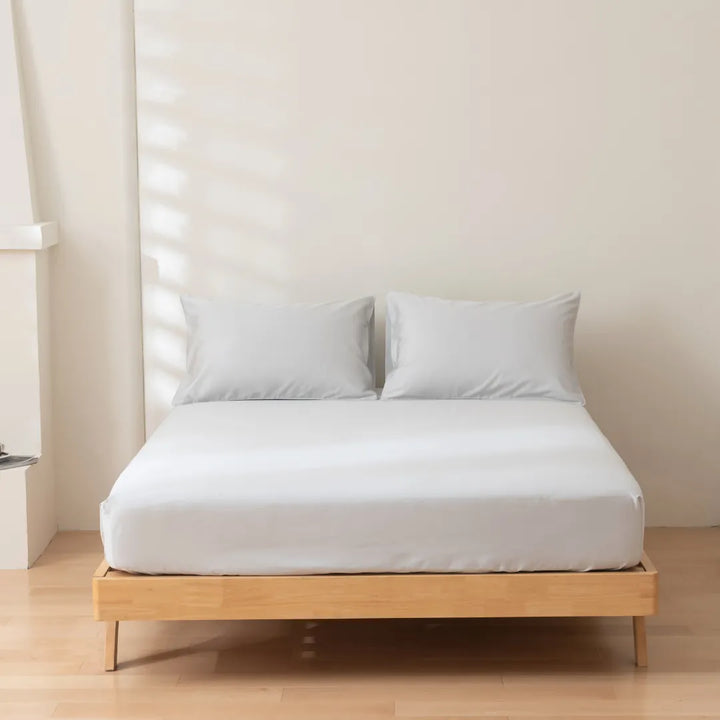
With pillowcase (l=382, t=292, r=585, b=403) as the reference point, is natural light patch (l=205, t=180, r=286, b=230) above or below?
above

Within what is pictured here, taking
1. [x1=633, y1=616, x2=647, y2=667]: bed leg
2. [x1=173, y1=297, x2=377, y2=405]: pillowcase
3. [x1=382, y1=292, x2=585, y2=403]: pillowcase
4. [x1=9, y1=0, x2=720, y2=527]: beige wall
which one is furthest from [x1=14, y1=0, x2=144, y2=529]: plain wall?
[x1=633, y1=616, x2=647, y2=667]: bed leg

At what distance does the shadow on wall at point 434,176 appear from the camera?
4445 mm

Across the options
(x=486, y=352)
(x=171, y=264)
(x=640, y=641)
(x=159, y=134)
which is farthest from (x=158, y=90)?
(x=640, y=641)

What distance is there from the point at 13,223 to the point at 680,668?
9.06 ft

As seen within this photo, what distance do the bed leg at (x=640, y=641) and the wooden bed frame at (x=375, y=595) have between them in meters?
0.11

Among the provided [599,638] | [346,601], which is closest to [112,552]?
[346,601]

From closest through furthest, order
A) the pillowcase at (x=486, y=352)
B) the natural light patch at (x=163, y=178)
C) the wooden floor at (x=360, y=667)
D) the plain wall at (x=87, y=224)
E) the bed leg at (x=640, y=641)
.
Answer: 1. the wooden floor at (x=360, y=667)
2. the bed leg at (x=640, y=641)
3. the pillowcase at (x=486, y=352)
4. the plain wall at (x=87, y=224)
5. the natural light patch at (x=163, y=178)

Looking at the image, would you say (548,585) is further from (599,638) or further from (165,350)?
(165,350)

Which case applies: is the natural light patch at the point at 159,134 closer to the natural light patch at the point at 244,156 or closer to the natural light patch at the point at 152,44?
the natural light patch at the point at 244,156

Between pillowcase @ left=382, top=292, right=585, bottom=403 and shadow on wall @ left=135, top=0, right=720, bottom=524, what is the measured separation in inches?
13.2

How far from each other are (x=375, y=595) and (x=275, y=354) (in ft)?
4.15

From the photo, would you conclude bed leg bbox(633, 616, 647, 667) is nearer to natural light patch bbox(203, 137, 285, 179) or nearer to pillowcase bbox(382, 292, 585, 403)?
pillowcase bbox(382, 292, 585, 403)

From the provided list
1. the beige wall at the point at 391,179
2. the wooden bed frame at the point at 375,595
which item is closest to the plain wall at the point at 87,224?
the beige wall at the point at 391,179

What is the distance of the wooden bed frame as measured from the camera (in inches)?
125
